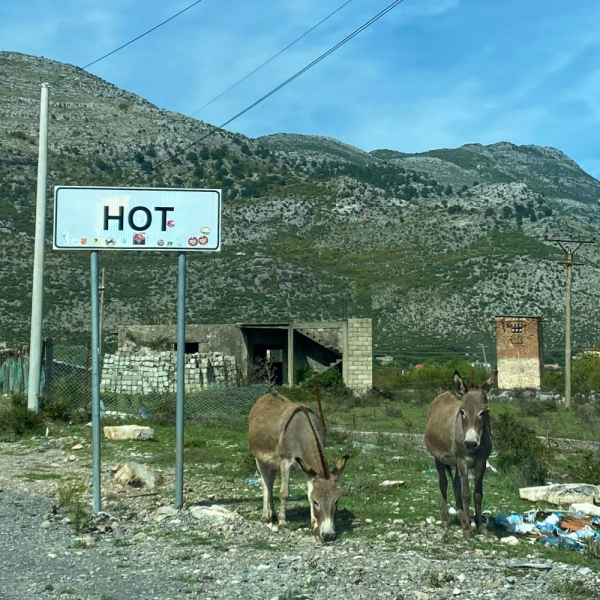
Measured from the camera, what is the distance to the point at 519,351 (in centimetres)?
5016

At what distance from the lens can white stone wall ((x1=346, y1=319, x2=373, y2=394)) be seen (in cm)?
4053

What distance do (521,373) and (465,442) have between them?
143 feet

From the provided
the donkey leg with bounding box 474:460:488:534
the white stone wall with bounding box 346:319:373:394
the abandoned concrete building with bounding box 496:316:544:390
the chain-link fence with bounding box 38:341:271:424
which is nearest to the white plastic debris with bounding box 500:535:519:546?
the donkey leg with bounding box 474:460:488:534

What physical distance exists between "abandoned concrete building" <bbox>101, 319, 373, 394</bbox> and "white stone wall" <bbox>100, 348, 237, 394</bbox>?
48 millimetres

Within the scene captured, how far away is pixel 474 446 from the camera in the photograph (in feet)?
28.5

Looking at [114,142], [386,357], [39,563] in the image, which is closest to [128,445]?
[39,563]

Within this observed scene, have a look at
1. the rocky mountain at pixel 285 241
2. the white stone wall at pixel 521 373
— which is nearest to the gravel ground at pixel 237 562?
the rocky mountain at pixel 285 241

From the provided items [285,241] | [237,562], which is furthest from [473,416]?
[285,241]

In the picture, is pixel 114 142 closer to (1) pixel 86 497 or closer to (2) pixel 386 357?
(2) pixel 386 357

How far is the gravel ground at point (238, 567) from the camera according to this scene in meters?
6.94

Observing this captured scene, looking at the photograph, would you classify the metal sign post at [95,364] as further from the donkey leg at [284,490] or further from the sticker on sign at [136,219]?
the donkey leg at [284,490]

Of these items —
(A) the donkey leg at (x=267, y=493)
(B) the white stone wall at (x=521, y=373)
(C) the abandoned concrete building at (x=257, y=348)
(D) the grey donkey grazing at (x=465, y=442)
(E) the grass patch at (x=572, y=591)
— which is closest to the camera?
(E) the grass patch at (x=572, y=591)

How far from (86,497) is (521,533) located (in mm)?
5913

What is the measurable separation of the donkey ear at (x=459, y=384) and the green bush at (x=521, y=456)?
4.18m
